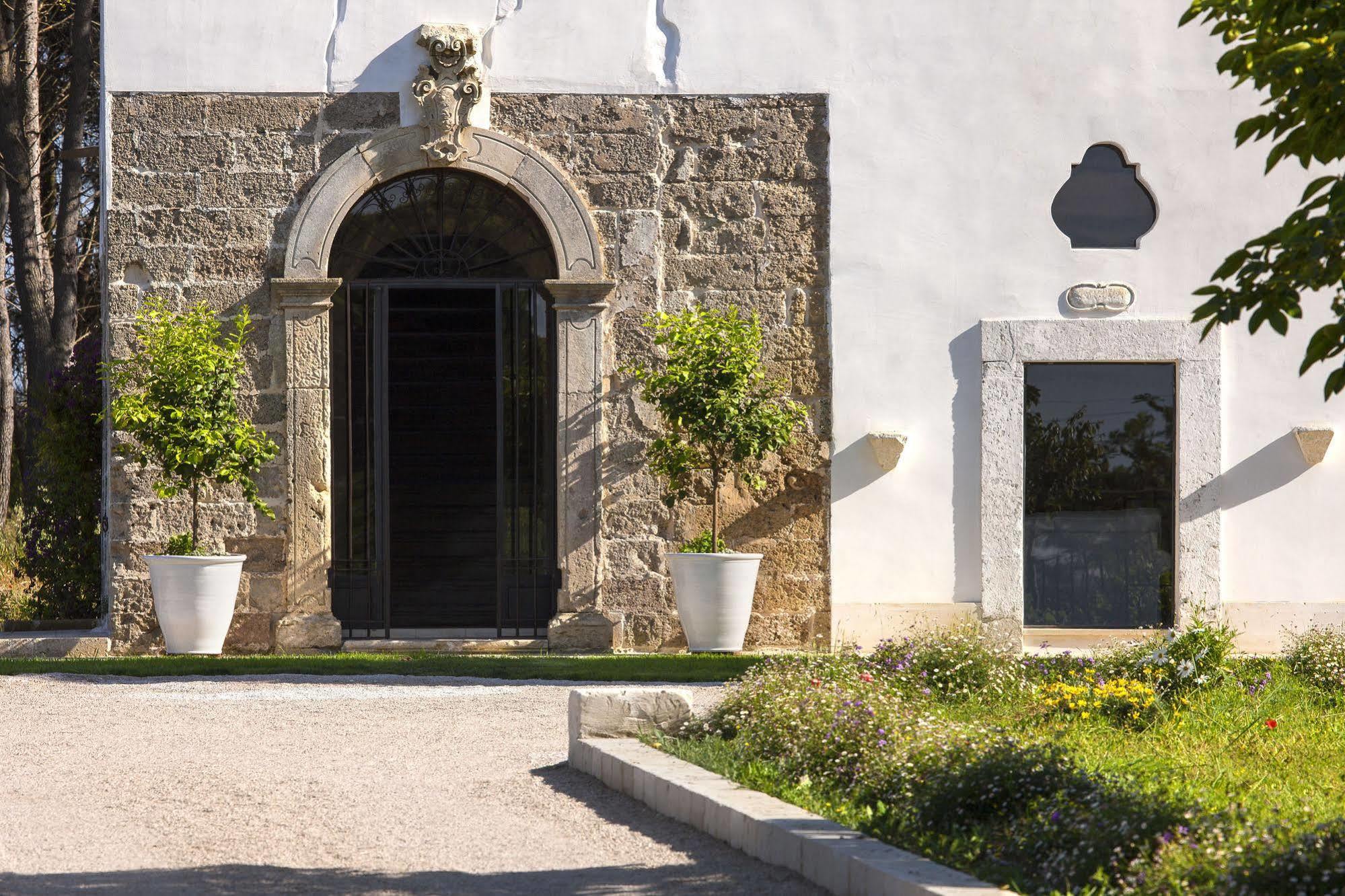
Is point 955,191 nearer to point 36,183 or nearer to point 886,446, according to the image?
point 886,446

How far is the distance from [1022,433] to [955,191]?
1.67 m

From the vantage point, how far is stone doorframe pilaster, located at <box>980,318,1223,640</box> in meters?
10.0

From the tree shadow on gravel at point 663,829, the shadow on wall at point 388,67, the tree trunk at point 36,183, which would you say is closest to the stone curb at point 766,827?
the tree shadow on gravel at point 663,829

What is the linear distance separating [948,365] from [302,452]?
168 inches

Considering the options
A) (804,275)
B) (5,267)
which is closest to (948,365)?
(804,275)

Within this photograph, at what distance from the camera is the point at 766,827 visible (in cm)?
414

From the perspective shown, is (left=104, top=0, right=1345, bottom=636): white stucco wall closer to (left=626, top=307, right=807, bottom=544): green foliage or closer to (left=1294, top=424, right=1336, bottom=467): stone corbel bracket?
(left=1294, top=424, right=1336, bottom=467): stone corbel bracket

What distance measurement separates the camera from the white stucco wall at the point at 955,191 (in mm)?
10047

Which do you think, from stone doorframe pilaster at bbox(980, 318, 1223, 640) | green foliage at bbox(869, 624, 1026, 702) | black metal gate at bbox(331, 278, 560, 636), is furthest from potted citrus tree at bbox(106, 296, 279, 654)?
stone doorframe pilaster at bbox(980, 318, 1223, 640)

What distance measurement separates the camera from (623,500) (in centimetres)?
998

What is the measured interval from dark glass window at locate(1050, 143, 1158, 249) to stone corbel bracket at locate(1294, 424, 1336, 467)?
5.43 ft

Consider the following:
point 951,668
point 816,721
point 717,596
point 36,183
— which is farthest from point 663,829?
point 36,183

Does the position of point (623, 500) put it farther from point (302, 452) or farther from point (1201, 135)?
point (1201, 135)

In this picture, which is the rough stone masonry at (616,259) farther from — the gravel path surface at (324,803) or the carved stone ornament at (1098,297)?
the gravel path surface at (324,803)
